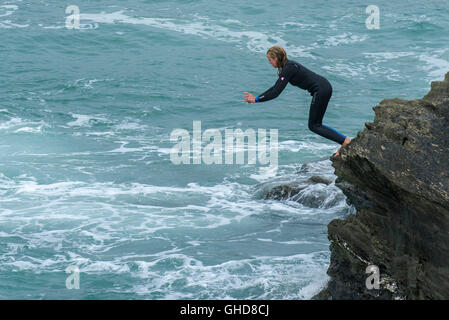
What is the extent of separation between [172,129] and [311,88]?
10.1 metres

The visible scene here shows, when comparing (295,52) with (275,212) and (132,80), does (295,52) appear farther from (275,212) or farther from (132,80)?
(275,212)

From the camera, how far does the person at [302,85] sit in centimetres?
893

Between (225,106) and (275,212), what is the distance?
8.77 m

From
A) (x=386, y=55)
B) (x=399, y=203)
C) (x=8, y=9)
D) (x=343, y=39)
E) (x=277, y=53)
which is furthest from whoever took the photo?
(x=8, y=9)

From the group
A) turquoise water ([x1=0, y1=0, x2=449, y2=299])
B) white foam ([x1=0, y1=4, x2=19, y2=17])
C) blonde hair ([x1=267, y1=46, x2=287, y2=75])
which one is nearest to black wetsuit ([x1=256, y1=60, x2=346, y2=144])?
blonde hair ([x1=267, y1=46, x2=287, y2=75])

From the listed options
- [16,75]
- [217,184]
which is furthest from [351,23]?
[217,184]

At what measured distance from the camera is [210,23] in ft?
102

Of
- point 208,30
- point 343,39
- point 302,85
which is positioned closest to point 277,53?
point 302,85

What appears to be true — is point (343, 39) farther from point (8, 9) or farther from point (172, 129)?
point (8, 9)

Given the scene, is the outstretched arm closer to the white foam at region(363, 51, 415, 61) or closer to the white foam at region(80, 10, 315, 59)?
the white foam at region(80, 10, 315, 59)

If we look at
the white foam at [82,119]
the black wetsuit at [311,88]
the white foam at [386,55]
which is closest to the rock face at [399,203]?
the black wetsuit at [311,88]

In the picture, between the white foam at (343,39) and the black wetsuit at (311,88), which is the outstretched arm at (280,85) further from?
the white foam at (343,39)

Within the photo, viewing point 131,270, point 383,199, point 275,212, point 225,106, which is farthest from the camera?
point 225,106

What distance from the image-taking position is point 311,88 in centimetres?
923
